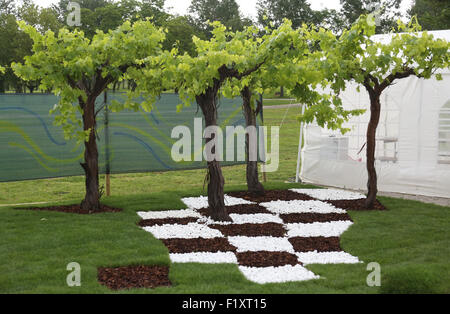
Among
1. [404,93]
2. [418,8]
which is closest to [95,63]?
[404,93]

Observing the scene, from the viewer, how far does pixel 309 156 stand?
39.8ft

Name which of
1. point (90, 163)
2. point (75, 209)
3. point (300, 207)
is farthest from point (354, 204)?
→ point (75, 209)

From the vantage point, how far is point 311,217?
8250mm

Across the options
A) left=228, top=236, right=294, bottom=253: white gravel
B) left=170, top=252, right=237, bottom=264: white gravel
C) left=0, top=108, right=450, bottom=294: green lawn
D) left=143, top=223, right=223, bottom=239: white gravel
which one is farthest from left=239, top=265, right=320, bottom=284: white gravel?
left=143, top=223, right=223, bottom=239: white gravel

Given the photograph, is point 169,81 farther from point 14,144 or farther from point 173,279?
point 14,144

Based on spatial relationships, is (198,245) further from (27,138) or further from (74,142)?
(27,138)

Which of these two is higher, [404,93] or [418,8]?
[418,8]

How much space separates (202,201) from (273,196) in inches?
56.7

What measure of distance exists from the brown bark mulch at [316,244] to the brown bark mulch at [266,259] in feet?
1.33

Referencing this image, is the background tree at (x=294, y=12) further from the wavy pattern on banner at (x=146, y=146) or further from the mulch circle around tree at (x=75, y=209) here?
the mulch circle around tree at (x=75, y=209)

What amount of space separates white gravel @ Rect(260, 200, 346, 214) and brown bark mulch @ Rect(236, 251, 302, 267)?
8.17ft

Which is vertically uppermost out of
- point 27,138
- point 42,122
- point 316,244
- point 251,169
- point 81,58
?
point 81,58

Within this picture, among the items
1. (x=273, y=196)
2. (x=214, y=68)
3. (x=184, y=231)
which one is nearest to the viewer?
(x=214, y=68)
